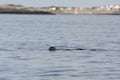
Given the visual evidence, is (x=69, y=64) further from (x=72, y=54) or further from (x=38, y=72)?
(x=72, y=54)

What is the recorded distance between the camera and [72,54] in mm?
41000

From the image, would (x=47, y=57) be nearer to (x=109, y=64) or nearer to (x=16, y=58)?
(x=16, y=58)

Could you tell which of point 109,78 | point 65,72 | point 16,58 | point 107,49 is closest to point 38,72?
point 65,72

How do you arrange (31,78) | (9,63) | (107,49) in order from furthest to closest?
(107,49) → (9,63) → (31,78)

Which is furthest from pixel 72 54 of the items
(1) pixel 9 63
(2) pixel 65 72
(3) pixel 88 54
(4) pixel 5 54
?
(2) pixel 65 72

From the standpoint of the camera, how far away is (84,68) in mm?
32438

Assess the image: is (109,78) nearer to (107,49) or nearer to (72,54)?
(72,54)

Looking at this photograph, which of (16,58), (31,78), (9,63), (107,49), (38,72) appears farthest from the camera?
(107,49)

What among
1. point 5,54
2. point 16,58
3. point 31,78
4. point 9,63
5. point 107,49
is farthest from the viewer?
point 107,49

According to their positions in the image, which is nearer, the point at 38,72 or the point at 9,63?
the point at 38,72

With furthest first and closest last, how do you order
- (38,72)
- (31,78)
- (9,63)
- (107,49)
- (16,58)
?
(107,49)
(16,58)
(9,63)
(38,72)
(31,78)

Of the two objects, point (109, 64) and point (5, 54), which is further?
point (5, 54)

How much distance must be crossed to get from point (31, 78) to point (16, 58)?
28.8ft

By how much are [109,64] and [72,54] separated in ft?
22.2
